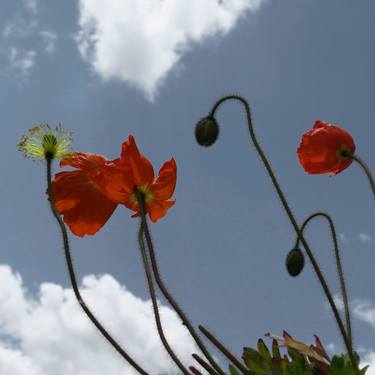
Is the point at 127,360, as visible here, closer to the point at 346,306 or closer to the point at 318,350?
the point at 318,350

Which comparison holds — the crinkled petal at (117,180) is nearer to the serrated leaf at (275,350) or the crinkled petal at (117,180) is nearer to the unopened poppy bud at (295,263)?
the serrated leaf at (275,350)

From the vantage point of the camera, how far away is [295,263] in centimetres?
283

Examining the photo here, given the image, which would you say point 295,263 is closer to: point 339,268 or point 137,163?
point 339,268

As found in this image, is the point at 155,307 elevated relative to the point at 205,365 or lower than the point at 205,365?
elevated

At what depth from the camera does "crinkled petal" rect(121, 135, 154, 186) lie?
2129mm

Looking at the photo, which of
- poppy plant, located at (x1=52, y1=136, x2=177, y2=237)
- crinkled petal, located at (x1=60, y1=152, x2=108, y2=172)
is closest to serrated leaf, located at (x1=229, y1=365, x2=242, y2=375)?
poppy plant, located at (x1=52, y1=136, x2=177, y2=237)

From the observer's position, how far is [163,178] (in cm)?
227

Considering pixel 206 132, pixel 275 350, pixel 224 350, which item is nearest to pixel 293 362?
pixel 275 350

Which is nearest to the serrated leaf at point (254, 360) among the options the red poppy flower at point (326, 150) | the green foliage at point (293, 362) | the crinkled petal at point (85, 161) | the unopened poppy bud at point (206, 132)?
the green foliage at point (293, 362)

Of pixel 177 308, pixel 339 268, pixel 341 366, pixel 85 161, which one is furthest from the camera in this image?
pixel 339 268

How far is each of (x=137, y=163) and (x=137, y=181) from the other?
6cm

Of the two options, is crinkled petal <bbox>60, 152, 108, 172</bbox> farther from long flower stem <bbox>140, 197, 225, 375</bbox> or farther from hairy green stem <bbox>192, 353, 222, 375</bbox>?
hairy green stem <bbox>192, 353, 222, 375</bbox>

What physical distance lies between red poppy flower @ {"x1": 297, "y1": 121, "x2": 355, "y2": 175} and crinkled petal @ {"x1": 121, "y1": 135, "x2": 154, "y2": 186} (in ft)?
3.10

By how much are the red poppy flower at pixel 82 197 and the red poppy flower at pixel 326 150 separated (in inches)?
40.3
